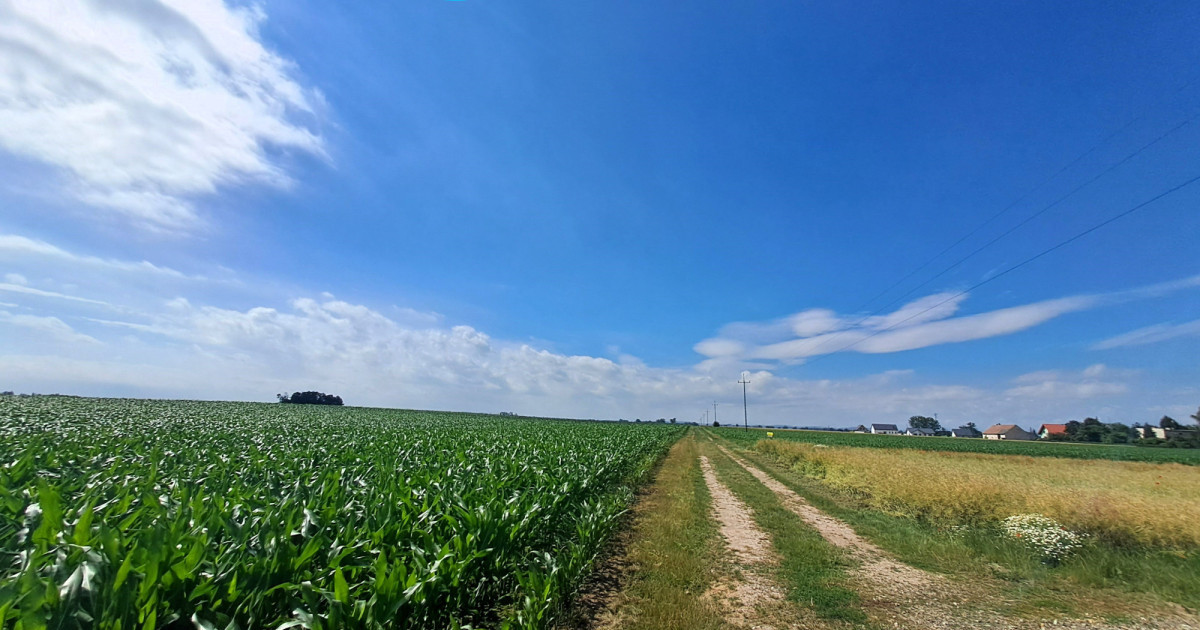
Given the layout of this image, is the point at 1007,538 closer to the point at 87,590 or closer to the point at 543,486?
the point at 543,486

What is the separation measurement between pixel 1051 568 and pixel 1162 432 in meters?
94.7

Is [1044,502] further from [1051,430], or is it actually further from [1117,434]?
[1051,430]

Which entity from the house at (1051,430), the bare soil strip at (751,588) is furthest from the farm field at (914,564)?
the house at (1051,430)

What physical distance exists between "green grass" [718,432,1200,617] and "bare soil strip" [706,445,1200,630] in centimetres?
35

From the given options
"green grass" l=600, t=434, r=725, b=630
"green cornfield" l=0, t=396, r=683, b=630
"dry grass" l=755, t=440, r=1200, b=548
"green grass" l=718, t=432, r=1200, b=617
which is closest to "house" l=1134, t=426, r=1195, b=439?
"dry grass" l=755, t=440, r=1200, b=548

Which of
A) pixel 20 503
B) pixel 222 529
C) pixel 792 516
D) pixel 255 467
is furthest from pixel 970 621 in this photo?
pixel 255 467

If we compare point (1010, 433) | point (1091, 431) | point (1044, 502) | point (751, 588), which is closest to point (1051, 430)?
point (1010, 433)

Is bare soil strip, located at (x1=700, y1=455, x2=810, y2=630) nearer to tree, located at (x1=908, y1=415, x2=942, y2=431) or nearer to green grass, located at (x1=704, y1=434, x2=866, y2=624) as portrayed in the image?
green grass, located at (x1=704, y1=434, x2=866, y2=624)

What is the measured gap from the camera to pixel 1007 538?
28.0 feet

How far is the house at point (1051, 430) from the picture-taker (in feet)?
315

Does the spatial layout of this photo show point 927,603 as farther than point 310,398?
No

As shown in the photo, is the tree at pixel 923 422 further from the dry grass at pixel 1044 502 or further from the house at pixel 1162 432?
the dry grass at pixel 1044 502

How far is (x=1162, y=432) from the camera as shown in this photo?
210 ft

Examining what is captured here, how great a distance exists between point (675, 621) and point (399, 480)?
14.8ft
